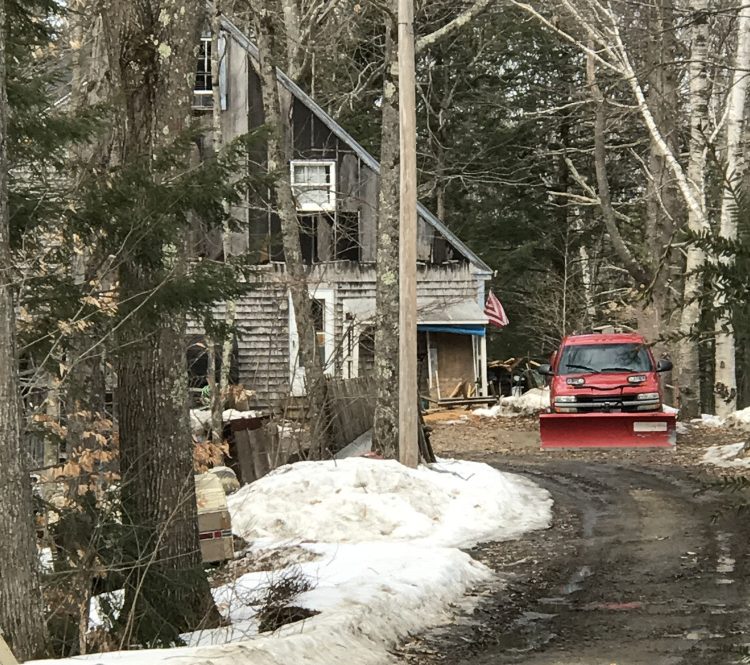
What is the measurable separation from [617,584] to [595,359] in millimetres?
13560

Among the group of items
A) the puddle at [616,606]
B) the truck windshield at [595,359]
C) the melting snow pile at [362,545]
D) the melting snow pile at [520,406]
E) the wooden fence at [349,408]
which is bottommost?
the puddle at [616,606]

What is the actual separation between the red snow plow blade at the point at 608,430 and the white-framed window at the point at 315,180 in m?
9.21

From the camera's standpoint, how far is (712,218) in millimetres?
27125

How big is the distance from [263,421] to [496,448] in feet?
20.9

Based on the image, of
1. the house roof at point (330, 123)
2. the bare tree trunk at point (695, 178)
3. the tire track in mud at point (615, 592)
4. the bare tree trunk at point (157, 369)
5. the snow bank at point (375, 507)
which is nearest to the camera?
the tire track in mud at point (615, 592)

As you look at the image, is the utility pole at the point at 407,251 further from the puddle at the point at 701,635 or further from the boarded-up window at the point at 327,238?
the boarded-up window at the point at 327,238

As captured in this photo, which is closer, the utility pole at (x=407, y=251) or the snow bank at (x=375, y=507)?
the snow bank at (x=375, y=507)

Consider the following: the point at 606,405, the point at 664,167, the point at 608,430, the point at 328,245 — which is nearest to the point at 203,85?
the point at 328,245

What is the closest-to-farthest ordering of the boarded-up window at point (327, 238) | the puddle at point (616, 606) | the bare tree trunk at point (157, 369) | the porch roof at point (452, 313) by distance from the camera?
the bare tree trunk at point (157, 369), the puddle at point (616, 606), the boarded-up window at point (327, 238), the porch roof at point (452, 313)

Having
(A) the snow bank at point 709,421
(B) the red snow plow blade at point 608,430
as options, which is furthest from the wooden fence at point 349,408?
(A) the snow bank at point 709,421

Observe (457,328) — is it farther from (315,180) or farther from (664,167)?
(664,167)

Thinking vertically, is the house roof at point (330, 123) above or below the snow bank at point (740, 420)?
above

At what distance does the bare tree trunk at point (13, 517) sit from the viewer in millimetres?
6191

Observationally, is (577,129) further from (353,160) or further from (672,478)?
(672,478)
